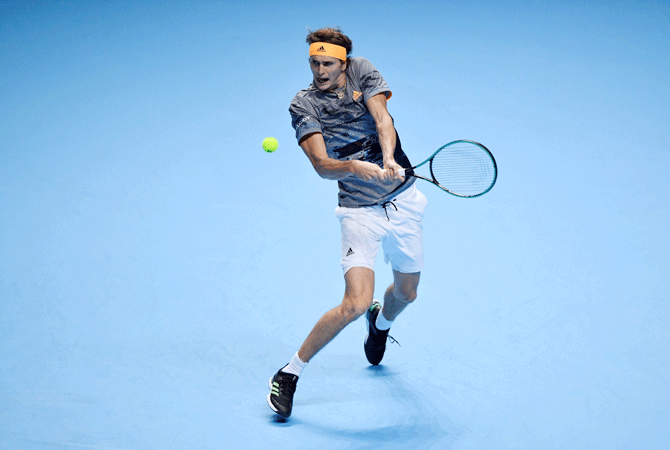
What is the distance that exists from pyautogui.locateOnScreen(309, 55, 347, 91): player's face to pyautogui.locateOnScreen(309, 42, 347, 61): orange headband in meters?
0.02

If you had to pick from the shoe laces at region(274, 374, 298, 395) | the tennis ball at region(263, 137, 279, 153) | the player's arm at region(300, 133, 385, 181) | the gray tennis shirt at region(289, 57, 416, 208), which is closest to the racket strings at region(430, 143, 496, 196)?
the gray tennis shirt at region(289, 57, 416, 208)

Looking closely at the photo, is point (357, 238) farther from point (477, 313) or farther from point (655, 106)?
point (655, 106)

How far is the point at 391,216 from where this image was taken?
2695mm

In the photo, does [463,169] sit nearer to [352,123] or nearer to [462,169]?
[462,169]

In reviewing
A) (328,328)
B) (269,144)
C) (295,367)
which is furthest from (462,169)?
(269,144)

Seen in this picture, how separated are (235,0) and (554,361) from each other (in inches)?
239

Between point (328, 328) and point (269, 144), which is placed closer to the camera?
point (328, 328)

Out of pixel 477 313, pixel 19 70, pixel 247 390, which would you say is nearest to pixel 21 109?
pixel 19 70

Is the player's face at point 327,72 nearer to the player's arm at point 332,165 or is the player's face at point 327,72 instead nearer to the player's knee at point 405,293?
the player's arm at point 332,165

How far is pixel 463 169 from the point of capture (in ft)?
8.66

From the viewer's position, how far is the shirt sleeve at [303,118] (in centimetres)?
259

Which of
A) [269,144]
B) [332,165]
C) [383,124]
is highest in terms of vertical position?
[383,124]

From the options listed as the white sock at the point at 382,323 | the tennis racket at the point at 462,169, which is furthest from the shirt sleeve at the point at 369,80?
the white sock at the point at 382,323

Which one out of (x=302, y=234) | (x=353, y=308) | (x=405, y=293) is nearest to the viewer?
(x=353, y=308)
